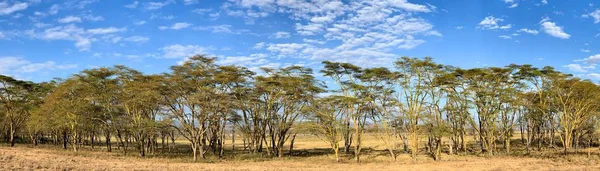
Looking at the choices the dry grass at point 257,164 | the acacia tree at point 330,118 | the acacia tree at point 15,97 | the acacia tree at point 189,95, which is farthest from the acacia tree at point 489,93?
the acacia tree at point 15,97

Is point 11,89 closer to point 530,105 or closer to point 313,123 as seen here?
point 313,123

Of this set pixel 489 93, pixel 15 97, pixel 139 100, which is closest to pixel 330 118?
pixel 489 93

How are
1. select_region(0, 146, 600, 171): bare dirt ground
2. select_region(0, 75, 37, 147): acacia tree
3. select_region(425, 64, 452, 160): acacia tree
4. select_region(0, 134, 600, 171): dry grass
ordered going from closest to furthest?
select_region(0, 146, 600, 171): bare dirt ground
select_region(0, 134, 600, 171): dry grass
select_region(425, 64, 452, 160): acacia tree
select_region(0, 75, 37, 147): acacia tree

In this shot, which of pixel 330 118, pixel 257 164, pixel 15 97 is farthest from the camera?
pixel 15 97

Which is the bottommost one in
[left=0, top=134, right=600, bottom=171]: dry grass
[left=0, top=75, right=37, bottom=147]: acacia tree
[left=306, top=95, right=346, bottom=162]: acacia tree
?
[left=0, top=134, right=600, bottom=171]: dry grass

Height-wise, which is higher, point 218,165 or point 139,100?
point 139,100

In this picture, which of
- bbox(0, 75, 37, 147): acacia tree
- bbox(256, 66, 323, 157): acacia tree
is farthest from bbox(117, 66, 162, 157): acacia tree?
bbox(0, 75, 37, 147): acacia tree

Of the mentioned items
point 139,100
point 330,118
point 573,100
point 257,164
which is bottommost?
point 257,164

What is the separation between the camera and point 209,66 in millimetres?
36500

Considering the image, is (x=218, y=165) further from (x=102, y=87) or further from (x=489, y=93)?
(x=489, y=93)

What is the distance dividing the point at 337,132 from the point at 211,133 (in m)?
14.1

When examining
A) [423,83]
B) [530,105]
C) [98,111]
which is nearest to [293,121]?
[423,83]

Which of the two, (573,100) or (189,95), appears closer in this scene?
(189,95)

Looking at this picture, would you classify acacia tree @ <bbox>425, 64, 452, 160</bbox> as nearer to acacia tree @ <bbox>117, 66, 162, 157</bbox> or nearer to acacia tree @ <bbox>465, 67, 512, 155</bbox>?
acacia tree @ <bbox>465, 67, 512, 155</bbox>
